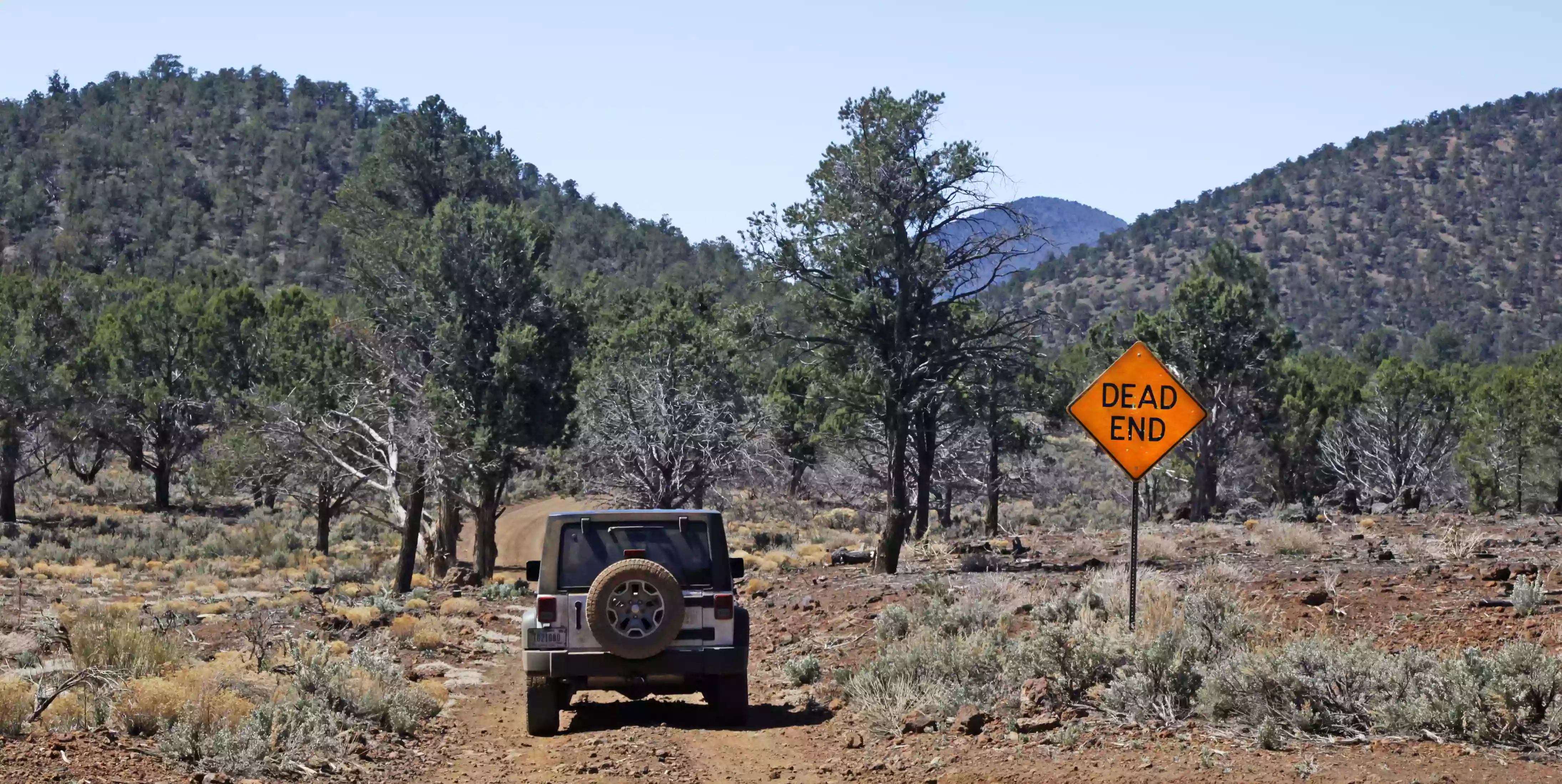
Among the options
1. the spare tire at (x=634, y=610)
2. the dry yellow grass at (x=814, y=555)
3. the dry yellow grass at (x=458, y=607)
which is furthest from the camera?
the dry yellow grass at (x=814, y=555)

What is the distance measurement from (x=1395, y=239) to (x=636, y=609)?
137 m

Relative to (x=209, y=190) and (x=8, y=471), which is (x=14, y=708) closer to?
(x=8, y=471)

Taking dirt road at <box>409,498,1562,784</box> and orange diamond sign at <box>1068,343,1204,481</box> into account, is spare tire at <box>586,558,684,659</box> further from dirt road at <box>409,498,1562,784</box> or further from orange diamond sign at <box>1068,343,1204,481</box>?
orange diamond sign at <box>1068,343,1204,481</box>

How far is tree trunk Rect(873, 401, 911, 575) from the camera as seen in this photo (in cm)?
2452

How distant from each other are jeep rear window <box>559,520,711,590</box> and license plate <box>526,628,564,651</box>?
1.16 ft

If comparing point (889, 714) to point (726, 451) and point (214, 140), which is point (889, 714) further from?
point (214, 140)

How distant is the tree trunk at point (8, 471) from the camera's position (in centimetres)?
4525

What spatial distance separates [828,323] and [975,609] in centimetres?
1165

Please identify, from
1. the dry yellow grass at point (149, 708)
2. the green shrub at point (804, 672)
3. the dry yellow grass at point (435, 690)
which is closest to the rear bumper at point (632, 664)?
the dry yellow grass at point (435, 690)

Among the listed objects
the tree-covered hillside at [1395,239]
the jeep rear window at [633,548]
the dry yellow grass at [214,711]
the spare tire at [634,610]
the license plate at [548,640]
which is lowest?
the dry yellow grass at [214,711]

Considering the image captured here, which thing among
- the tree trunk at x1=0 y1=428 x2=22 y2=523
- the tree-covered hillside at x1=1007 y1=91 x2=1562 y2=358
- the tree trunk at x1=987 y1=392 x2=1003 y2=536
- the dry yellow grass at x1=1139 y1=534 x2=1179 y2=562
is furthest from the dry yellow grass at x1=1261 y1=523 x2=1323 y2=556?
the tree-covered hillside at x1=1007 y1=91 x2=1562 y2=358

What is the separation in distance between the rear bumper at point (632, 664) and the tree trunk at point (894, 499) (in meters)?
12.7

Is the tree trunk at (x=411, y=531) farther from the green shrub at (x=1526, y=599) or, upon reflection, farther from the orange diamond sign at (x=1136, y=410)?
the green shrub at (x=1526, y=599)

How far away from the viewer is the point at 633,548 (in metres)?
11.7
